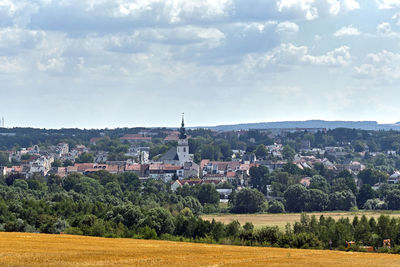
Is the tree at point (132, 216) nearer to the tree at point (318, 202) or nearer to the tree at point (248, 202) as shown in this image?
the tree at point (248, 202)

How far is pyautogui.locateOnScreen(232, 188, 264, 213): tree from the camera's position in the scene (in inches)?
6604

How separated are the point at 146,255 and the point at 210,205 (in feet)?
394

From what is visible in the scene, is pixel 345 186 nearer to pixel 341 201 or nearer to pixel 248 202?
pixel 341 201

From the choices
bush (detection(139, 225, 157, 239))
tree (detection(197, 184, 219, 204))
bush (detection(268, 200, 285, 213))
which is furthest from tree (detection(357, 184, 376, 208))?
bush (detection(139, 225, 157, 239))

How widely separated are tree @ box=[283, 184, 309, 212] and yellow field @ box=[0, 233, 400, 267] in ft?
354

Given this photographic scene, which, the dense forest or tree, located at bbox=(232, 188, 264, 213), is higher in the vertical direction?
the dense forest

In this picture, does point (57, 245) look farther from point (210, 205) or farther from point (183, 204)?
point (210, 205)

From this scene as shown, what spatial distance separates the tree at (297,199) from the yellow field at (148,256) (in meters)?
108

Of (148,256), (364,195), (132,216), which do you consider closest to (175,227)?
(132,216)

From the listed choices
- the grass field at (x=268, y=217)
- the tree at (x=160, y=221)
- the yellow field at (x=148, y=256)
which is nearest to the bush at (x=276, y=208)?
the grass field at (x=268, y=217)

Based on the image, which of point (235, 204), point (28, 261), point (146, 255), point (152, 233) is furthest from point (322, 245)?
point (235, 204)

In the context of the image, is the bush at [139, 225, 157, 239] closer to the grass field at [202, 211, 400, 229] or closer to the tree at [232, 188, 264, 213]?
the grass field at [202, 211, 400, 229]

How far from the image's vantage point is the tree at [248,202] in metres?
168

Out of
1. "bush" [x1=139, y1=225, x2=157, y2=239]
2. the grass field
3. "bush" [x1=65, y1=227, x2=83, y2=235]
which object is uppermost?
"bush" [x1=65, y1=227, x2=83, y2=235]
